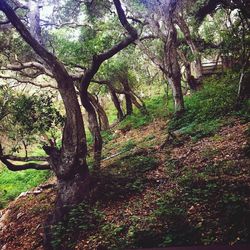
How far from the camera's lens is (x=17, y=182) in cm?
1730

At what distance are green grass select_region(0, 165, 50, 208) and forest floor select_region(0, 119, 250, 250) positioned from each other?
383 cm

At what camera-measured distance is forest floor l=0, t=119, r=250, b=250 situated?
5.46 m

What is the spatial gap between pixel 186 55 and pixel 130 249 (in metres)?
17.8

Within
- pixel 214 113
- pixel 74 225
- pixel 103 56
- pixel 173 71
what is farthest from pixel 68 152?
pixel 173 71

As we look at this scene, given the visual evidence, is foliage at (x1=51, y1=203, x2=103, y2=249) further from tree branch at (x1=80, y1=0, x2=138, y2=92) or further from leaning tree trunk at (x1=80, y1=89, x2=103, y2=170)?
tree branch at (x1=80, y1=0, x2=138, y2=92)

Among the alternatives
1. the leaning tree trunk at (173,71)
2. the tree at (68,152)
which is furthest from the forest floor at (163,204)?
the leaning tree trunk at (173,71)

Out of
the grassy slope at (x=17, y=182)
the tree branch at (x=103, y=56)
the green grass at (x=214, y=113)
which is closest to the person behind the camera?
the tree branch at (x=103, y=56)

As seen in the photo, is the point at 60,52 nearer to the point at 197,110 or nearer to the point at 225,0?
the point at 197,110

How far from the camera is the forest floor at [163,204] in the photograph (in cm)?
546

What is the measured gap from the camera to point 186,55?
21.8 m

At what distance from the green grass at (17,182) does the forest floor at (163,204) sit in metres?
3.83

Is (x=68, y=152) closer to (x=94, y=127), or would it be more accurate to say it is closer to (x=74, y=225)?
(x=74, y=225)

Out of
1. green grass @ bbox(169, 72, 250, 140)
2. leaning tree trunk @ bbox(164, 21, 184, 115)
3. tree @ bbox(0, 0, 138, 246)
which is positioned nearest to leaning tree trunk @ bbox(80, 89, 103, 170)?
tree @ bbox(0, 0, 138, 246)

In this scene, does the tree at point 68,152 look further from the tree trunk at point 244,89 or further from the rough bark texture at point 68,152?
Answer: the tree trunk at point 244,89
